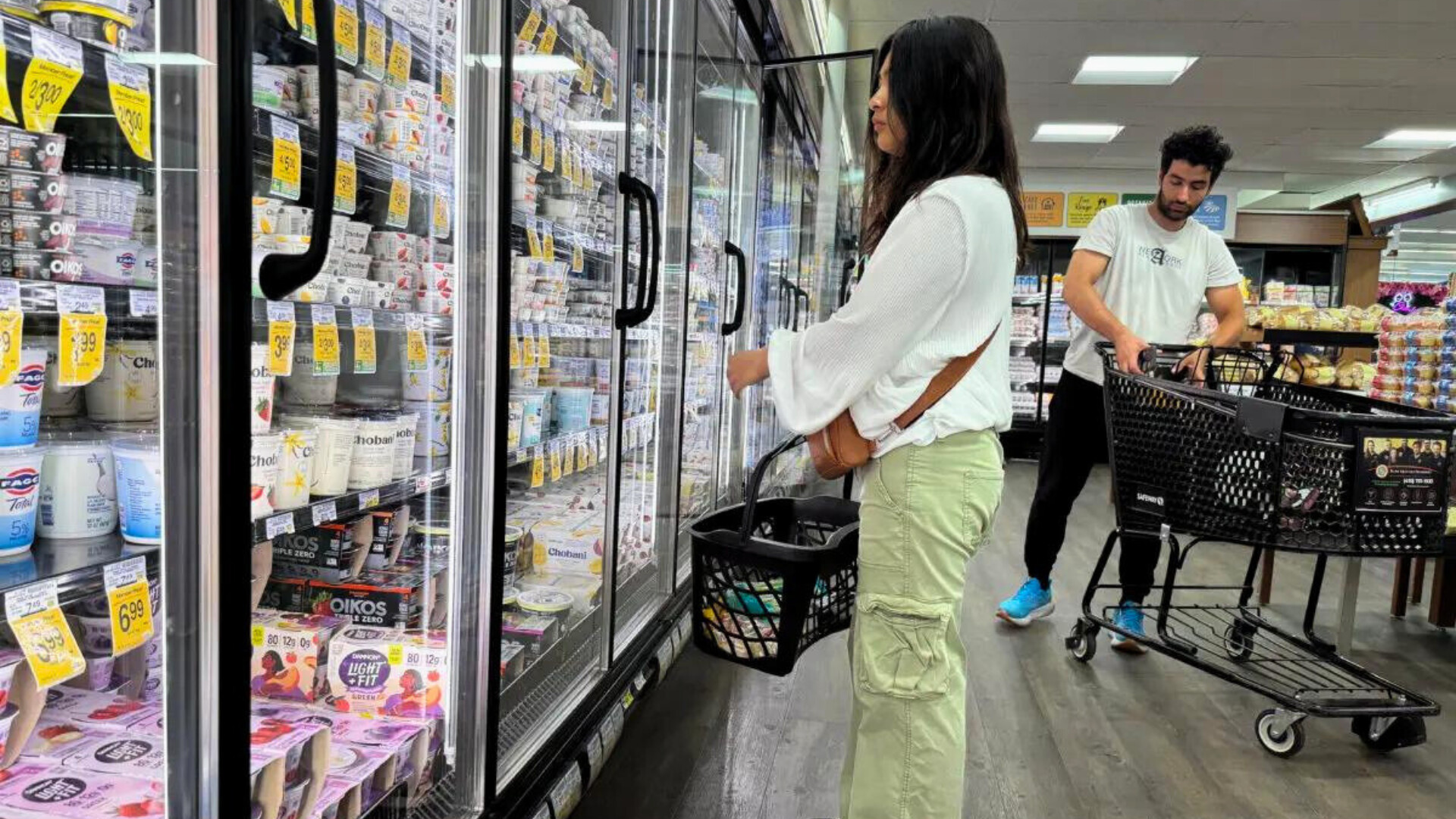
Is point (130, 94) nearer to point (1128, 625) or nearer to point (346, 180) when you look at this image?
point (346, 180)

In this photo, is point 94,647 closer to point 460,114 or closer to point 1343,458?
point 460,114

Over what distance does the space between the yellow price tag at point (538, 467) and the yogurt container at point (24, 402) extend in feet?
3.47

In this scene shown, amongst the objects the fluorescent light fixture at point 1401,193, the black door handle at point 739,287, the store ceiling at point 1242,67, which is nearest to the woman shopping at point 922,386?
the black door handle at point 739,287

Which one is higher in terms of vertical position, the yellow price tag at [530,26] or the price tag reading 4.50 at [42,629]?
the yellow price tag at [530,26]

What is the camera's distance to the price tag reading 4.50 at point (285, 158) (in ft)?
3.85

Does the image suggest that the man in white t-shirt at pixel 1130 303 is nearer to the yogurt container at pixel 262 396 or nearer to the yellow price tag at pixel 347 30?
the yellow price tag at pixel 347 30

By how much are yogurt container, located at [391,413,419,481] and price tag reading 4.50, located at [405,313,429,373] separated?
83 mm

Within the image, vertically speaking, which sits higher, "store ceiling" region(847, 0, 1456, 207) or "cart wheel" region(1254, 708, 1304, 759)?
"store ceiling" region(847, 0, 1456, 207)

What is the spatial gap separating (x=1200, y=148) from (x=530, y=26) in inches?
87.2

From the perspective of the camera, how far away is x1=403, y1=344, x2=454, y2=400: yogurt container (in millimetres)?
1548

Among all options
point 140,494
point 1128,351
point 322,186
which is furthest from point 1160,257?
point 140,494

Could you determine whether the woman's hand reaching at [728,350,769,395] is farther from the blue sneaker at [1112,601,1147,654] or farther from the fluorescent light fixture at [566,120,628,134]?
the blue sneaker at [1112,601,1147,654]

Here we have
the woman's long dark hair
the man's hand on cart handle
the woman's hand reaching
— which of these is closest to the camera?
the woman's long dark hair

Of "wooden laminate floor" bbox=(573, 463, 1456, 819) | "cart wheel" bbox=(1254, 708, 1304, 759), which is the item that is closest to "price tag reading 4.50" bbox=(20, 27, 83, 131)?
"wooden laminate floor" bbox=(573, 463, 1456, 819)
